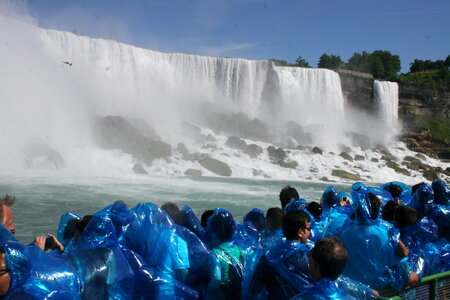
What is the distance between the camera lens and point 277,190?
52.5 ft

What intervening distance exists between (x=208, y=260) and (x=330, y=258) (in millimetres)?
725

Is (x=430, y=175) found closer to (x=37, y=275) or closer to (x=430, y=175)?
(x=430, y=175)

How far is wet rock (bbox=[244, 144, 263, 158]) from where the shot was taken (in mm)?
23867

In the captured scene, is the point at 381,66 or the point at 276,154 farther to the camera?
the point at 381,66

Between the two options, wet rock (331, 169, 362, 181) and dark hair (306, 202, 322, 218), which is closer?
dark hair (306, 202, 322, 218)

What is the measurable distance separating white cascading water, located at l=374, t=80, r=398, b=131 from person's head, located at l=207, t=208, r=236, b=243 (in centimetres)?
3896

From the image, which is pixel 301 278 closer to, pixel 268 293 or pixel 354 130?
pixel 268 293

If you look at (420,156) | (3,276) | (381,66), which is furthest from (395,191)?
(381,66)

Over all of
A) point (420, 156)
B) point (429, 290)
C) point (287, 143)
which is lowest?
point (429, 290)

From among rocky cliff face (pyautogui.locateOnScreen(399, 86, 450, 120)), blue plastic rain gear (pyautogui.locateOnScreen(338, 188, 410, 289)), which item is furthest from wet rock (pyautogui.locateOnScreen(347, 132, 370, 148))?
blue plastic rain gear (pyautogui.locateOnScreen(338, 188, 410, 289))

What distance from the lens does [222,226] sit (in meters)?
2.53

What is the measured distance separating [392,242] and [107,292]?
5.33 feet

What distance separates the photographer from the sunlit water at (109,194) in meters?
8.80

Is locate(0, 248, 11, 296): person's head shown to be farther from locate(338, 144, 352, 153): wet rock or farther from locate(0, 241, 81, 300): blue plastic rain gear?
locate(338, 144, 352, 153): wet rock
